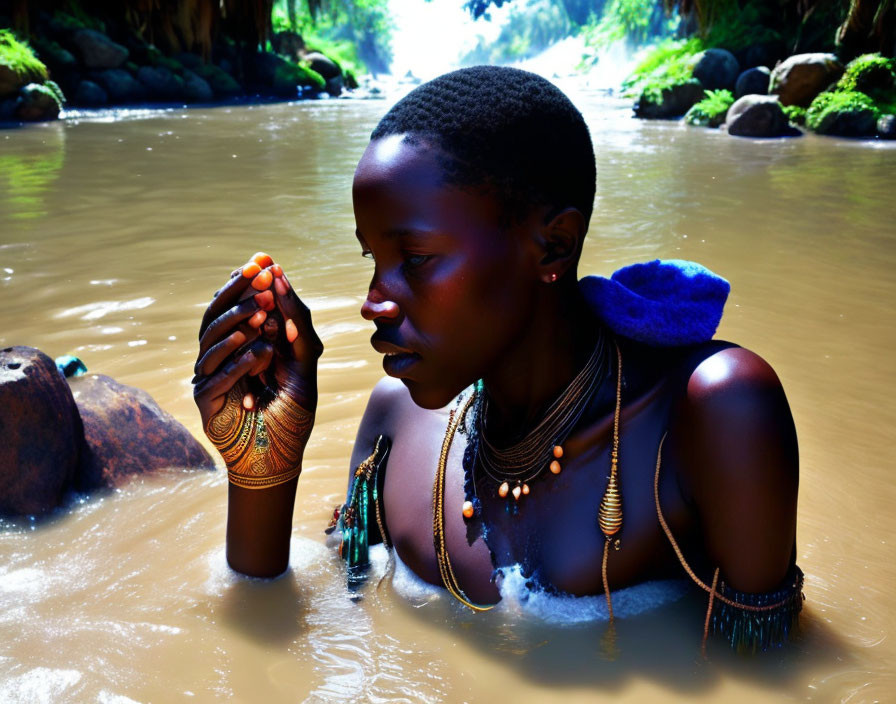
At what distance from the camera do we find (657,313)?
1.75m

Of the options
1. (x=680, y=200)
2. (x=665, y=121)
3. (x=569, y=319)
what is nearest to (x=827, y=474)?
(x=569, y=319)

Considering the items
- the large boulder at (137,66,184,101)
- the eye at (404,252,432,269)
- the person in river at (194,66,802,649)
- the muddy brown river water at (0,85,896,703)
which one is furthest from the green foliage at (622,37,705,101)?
the eye at (404,252,432,269)

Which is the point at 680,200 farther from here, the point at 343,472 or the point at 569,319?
the point at 569,319

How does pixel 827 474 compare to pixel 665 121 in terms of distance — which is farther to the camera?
pixel 665 121

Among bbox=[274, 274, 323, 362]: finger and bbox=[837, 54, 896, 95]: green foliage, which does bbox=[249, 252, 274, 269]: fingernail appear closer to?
bbox=[274, 274, 323, 362]: finger

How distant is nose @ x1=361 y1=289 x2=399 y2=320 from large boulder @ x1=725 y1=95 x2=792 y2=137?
13.2 m

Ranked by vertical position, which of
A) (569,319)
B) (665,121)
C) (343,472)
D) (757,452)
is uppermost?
(569,319)

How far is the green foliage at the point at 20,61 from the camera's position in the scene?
1415cm

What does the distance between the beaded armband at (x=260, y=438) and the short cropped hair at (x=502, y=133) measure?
0.67 m

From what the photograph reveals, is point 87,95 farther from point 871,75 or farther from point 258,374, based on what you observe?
point 258,374

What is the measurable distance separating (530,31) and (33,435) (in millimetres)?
84203

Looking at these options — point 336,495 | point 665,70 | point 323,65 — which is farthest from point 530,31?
point 336,495

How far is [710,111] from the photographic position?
1553cm

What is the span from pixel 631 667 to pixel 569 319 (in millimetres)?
727
